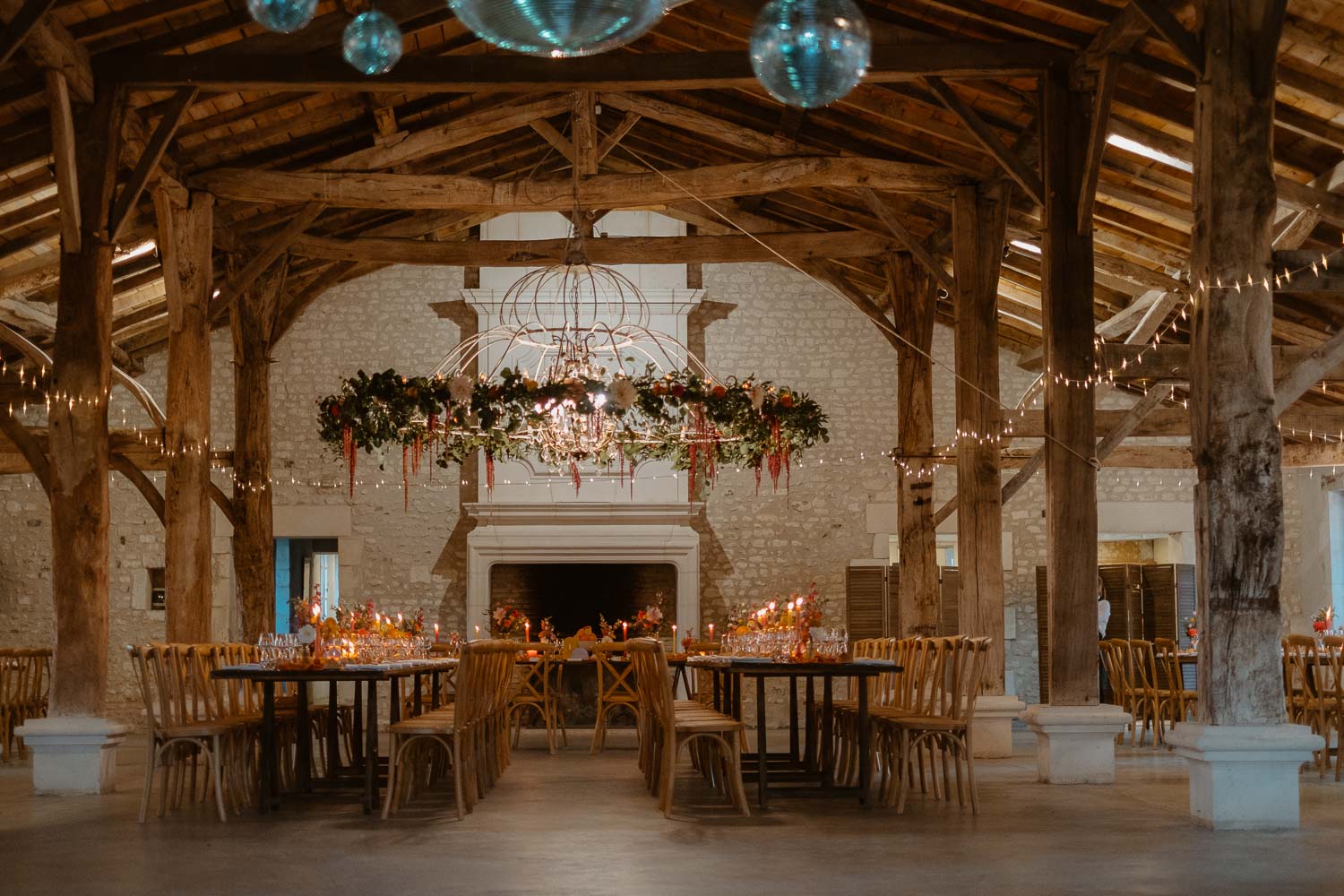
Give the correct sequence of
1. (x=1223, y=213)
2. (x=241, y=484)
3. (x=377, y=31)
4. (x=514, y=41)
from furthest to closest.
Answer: (x=241, y=484)
(x=1223, y=213)
(x=377, y=31)
(x=514, y=41)

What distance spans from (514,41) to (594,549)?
442 inches

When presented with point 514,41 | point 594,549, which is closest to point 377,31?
point 514,41

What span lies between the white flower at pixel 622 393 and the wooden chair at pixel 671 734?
1.59 metres

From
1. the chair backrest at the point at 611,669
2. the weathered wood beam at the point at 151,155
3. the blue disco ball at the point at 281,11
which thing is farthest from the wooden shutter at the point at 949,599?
the blue disco ball at the point at 281,11

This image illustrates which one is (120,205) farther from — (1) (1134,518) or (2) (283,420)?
(1) (1134,518)

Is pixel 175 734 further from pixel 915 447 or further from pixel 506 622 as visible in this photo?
pixel 506 622

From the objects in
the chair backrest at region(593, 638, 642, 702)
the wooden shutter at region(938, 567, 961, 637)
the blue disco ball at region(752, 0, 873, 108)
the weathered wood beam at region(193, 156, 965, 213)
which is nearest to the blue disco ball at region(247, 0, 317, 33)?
the blue disco ball at region(752, 0, 873, 108)

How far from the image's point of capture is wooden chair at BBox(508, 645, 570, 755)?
11127 mm

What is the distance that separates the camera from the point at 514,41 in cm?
331

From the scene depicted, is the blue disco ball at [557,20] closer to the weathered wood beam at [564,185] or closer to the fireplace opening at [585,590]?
the weathered wood beam at [564,185]

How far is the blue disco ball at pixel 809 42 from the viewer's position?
351 centimetres

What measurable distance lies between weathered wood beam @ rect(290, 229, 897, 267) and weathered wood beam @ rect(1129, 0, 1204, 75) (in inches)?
199

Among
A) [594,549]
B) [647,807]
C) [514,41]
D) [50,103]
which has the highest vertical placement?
[50,103]

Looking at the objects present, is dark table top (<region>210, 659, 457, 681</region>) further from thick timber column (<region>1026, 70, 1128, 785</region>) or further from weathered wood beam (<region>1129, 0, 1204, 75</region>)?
weathered wood beam (<region>1129, 0, 1204, 75</region>)
